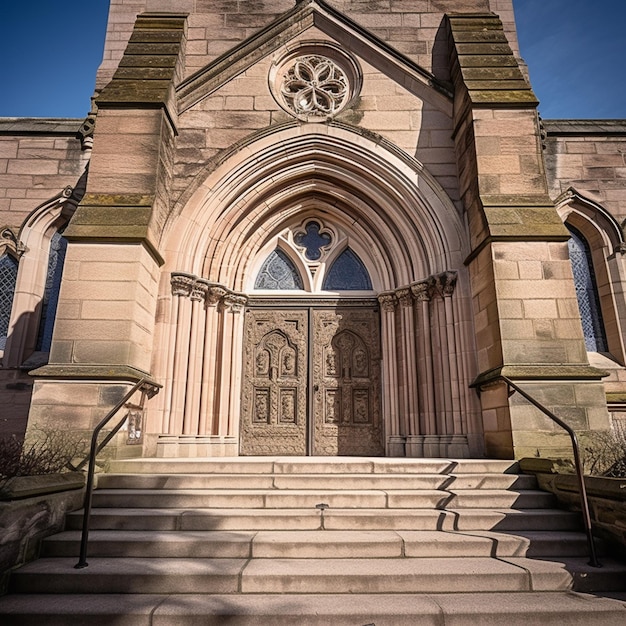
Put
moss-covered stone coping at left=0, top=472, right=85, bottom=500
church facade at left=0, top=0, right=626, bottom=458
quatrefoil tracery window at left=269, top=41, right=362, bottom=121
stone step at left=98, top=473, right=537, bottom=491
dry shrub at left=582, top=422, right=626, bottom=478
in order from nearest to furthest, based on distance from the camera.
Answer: moss-covered stone coping at left=0, top=472, right=85, bottom=500
dry shrub at left=582, top=422, right=626, bottom=478
stone step at left=98, top=473, right=537, bottom=491
church facade at left=0, top=0, right=626, bottom=458
quatrefoil tracery window at left=269, top=41, right=362, bottom=121

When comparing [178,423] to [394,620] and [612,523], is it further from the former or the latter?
[612,523]

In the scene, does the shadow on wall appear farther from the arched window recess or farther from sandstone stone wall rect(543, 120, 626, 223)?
sandstone stone wall rect(543, 120, 626, 223)

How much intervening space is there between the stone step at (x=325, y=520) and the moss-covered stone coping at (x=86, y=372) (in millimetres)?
1668

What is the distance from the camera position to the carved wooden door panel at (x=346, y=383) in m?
7.41

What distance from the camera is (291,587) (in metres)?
3.11

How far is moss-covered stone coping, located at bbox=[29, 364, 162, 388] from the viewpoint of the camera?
5.37 m

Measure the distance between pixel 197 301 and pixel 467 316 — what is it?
4050mm

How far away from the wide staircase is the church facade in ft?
4.02

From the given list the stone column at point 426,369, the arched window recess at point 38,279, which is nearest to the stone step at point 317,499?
the stone column at point 426,369

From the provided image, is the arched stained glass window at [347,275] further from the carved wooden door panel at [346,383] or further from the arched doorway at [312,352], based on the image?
the carved wooden door panel at [346,383]

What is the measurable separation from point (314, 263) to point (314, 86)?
123 inches

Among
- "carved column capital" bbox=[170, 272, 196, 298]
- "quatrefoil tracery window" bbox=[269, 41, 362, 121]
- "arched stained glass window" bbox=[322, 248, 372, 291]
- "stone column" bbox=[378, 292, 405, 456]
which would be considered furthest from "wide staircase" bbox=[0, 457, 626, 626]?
"quatrefoil tracery window" bbox=[269, 41, 362, 121]

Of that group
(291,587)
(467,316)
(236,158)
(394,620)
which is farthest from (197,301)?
(394,620)

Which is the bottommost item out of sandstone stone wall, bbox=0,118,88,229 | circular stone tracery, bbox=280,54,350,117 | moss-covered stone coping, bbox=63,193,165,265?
moss-covered stone coping, bbox=63,193,165,265
